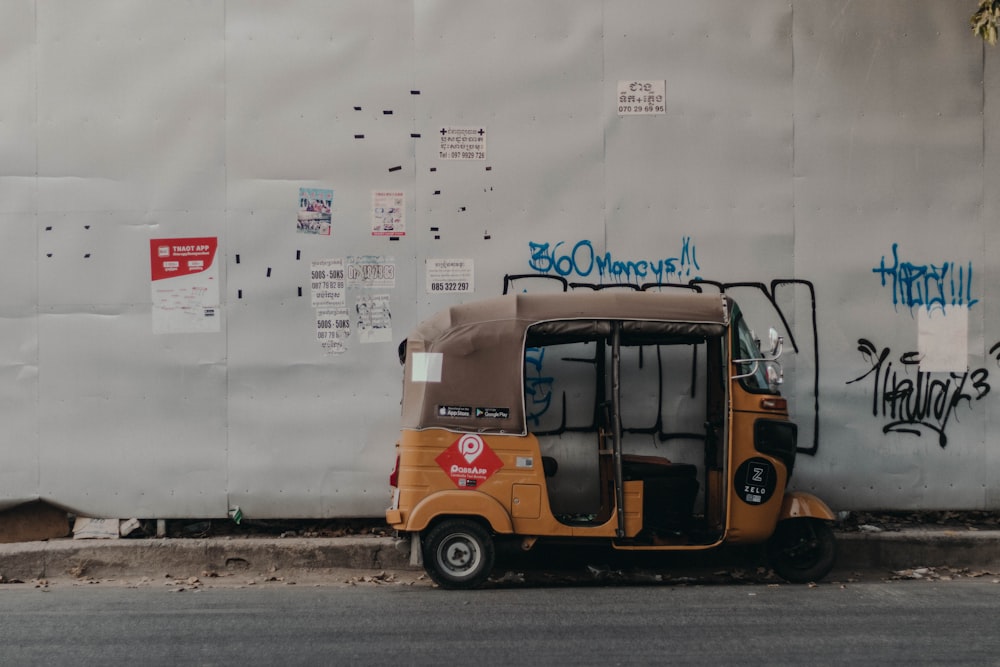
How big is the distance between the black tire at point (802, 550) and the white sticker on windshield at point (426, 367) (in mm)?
2774

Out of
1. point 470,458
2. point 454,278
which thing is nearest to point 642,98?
point 454,278

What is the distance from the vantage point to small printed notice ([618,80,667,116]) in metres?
9.09

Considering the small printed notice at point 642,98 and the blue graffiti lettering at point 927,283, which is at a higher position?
the small printed notice at point 642,98

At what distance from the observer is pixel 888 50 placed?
30.0 feet

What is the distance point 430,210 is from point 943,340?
454 cm

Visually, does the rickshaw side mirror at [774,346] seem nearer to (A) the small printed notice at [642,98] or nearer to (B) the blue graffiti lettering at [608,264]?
(B) the blue graffiti lettering at [608,264]

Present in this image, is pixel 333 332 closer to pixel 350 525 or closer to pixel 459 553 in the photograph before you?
pixel 350 525

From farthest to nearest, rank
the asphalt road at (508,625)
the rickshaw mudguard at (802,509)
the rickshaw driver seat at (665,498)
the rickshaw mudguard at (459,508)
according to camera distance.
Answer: the rickshaw driver seat at (665,498) → the rickshaw mudguard at (802,509) → the rickshaw mudguard at (459,508) → the asphalt road at (508,625)

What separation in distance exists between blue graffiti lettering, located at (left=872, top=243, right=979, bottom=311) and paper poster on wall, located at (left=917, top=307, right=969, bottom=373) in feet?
0.26

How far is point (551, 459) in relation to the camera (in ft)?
26.7

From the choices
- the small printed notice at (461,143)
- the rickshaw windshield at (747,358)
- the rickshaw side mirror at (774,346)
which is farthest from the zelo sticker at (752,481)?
the small printed notice at (461,143)

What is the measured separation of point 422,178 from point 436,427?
8.32ft

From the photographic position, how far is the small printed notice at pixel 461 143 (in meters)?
9.05

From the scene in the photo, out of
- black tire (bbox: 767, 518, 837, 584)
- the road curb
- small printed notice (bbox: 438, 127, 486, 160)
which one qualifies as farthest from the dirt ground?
small printed notice (bbox: 438, 127, 486, 160)
